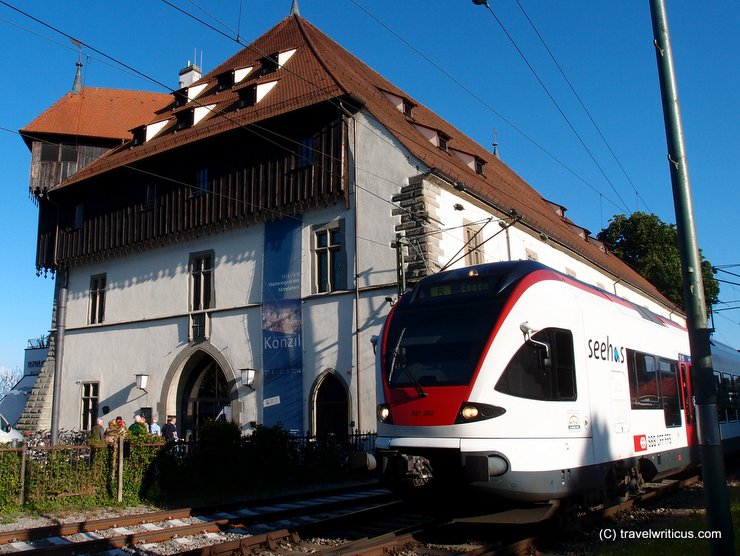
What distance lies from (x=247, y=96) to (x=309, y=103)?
12.7 ft

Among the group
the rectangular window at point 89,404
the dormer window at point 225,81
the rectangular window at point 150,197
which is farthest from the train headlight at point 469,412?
the dormer window at point 225,81

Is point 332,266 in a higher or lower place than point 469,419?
A: higher

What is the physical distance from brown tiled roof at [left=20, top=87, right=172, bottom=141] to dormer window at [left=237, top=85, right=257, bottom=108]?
7486 mm

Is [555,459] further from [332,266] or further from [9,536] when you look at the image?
[332,266]

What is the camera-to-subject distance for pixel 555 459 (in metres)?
8.19

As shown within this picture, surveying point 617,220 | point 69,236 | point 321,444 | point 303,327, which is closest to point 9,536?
point 321,444

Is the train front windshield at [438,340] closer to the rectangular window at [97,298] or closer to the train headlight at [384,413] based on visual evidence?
the train headlight at [384,413]

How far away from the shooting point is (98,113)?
3067 centimetres

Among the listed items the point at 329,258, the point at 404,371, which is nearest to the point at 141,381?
the point at 329,258

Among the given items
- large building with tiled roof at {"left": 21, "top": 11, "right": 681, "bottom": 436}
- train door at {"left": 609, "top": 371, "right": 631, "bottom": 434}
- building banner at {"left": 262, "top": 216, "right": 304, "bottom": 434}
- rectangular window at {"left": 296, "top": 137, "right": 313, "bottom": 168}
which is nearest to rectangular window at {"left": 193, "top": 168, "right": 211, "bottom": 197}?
large building with tiled roof at {"left": 21, "top": 11, "right": 681, "bottom": 436}

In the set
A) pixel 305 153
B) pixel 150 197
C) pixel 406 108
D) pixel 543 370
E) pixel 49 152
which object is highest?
pixel 49 152

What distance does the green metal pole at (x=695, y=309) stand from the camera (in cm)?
603

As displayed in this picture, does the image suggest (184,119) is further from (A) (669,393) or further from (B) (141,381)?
(A) (669,393)

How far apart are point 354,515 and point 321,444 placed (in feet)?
23.0
